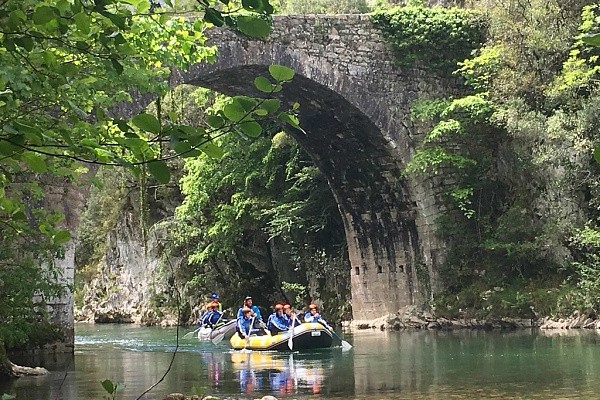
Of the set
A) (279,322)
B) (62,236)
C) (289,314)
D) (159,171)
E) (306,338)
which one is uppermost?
(159,171)

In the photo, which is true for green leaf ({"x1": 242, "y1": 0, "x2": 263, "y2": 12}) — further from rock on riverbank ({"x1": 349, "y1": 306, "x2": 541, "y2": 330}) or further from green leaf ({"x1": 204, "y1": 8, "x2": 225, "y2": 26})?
rock on riverbank ({"x1": 349, "y1": 306, "x2": 541, "y2": 330})

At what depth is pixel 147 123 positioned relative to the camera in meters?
1.95

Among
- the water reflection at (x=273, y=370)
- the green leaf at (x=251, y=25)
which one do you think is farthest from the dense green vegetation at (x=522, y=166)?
the green leaf at (x=251, y=25)

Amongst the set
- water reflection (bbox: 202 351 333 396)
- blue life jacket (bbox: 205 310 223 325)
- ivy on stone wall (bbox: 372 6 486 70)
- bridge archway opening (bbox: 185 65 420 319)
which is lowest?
water reflection (bbox: 202 351 333 396)

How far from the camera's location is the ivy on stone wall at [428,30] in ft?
57.4

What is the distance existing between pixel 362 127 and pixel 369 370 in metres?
8.20

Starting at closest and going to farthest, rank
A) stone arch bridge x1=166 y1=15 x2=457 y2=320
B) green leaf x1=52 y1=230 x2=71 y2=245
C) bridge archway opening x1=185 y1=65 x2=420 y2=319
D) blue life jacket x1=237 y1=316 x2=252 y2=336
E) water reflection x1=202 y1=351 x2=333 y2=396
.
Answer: green leaf x1=52 y1=230 x2=71 y2=245, water reflection x1=202 y1=351 x2=333 y2=396, blue life jacket x1=237 y1=316 x2=252 y2=336, stone arch bridge x1=166 y1=15 x2=457 y2=320, bridge archway opening x1=185 y1=65 x2=420 y2=319

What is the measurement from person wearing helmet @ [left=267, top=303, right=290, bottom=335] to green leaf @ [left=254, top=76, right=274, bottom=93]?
1434 cm

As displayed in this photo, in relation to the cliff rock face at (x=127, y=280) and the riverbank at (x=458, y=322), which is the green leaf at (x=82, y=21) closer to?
the riverbank at (x=458, y=322)

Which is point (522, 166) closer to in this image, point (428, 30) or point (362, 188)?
point (428, 30)

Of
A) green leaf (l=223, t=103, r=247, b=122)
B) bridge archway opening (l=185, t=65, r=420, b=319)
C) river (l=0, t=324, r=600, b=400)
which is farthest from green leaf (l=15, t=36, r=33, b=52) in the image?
bridge archway opening (l=185, t=65, r=420, b=319)

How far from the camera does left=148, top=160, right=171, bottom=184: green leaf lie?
1978mm

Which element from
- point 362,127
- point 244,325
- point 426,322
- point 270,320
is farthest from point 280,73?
point 426,322

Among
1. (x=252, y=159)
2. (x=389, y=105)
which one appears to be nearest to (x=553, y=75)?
(x=389, y=105)
